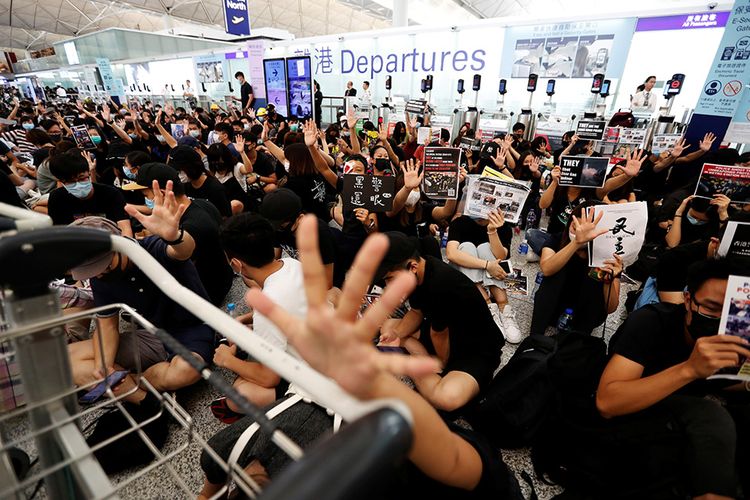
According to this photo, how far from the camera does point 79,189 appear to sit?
2996mm

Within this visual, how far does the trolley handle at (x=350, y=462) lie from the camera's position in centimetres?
33

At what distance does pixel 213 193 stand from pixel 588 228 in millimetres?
3356

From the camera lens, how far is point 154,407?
197cm

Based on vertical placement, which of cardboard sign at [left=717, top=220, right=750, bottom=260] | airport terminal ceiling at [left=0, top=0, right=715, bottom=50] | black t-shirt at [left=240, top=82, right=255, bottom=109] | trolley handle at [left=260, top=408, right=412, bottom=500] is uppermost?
airport terminal ceiling at [left=0, top=0, right=715, bottom=50]

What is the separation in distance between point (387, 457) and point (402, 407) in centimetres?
6

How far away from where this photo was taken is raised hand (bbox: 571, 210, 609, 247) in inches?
89.2

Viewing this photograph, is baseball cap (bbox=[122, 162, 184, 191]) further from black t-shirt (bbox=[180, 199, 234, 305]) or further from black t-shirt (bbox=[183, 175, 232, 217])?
black t-shirt (bbox=[183, 175, 232, 217])

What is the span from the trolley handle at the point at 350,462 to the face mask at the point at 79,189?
360 centimetres

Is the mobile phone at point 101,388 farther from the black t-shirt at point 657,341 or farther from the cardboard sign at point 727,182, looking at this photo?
the cardboard sign at point 727,182

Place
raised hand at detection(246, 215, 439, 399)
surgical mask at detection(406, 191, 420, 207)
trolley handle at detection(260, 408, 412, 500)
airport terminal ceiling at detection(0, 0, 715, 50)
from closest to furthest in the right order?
trolley handle at detection(260, 408, 412, 500)
raised hand at detection(246, 215, 439, 399)
surgical mask at detection(406, 191, 420, 207)
airport terminal ceiling at detection(0, 0, 715, 50)

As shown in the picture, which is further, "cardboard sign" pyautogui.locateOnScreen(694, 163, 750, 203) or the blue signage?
the blue signage

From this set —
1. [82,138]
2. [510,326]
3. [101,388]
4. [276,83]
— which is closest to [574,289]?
[510,326]

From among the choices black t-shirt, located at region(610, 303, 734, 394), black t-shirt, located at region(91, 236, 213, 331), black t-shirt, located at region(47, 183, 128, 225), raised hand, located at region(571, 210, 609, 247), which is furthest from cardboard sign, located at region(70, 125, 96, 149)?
black t-shirt, located at region(610, 303, 734, 394)

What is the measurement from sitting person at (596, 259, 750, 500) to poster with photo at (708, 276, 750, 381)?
0.06 metres
